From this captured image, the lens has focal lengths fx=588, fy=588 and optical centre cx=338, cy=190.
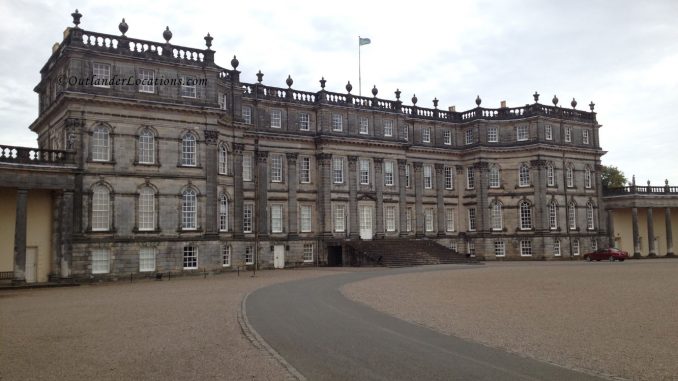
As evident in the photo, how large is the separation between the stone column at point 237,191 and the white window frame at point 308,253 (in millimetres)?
7262

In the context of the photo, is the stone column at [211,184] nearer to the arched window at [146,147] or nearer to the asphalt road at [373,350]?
the arched window at [146,147]

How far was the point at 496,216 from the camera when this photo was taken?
58.4 metres

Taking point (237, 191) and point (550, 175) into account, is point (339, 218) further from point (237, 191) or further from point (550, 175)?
point (550, 175)

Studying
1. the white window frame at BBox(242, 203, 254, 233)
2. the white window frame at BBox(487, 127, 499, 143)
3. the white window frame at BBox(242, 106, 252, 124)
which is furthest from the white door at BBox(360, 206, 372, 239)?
the white window frame at BBox(487, 127, 499, 143)

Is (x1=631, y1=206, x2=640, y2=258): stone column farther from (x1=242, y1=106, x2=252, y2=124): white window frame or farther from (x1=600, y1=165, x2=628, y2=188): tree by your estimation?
(x1=242, y1=106, x2=252, y2=124): white window frame

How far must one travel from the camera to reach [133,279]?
36.7 m

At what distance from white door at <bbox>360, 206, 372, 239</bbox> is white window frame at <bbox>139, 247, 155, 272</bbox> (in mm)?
20207

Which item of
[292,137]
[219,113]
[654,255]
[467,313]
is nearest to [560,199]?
[654,255]

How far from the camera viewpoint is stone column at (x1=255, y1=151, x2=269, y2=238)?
47844mm

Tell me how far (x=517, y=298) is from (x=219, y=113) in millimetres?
25695

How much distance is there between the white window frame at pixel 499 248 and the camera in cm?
5756

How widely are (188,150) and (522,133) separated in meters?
34.1

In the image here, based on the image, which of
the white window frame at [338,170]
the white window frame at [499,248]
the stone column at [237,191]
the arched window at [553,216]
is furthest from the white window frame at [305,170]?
the arched window at [553,216]

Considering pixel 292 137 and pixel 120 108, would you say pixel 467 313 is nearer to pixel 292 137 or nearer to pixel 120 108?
pixel 120 108
